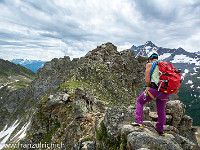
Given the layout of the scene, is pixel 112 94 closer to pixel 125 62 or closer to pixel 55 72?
pixel 125 62

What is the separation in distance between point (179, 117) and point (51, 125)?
77.5 ft

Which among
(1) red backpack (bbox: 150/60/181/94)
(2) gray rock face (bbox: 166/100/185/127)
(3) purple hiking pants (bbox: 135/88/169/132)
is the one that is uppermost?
(1) red backpack (bbox: 150/60/181/94)

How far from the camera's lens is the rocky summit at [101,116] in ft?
32.3

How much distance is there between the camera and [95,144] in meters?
12.0

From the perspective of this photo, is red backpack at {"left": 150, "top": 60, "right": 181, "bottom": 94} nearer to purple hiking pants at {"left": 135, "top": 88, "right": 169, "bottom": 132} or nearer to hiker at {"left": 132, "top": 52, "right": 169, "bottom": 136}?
hiker at {"left": 132, "top": 52, "right": 169, "bottom": 136}

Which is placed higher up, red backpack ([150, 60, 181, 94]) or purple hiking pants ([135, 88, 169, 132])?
red backpack ([150, 60, 181, 94])

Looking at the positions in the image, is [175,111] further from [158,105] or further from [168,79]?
[168,79]

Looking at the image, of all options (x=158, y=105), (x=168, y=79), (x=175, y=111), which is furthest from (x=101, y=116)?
(x=168, y=79)

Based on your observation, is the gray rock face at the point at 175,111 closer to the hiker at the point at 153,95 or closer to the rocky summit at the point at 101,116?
the rocky summit at the point at 101,116

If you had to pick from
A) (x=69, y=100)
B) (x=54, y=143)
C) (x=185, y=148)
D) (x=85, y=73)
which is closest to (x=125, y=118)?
(x=185, y=148)

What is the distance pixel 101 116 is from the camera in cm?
1739

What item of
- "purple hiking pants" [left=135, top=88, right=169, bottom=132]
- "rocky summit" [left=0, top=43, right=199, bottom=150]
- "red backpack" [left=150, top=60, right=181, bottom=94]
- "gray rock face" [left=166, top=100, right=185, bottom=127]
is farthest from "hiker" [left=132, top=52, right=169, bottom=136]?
"gray rock face" [left=166, top=100, right=185, bottom=127]

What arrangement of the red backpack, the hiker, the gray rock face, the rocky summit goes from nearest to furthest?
the red backpack, the hiker, the rocky summit, the gray rock face

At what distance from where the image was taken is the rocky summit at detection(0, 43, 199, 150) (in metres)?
9.84
